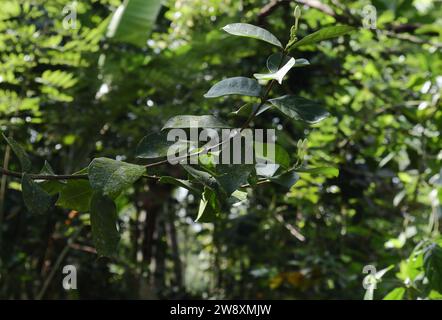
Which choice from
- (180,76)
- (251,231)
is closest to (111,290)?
(251,231)

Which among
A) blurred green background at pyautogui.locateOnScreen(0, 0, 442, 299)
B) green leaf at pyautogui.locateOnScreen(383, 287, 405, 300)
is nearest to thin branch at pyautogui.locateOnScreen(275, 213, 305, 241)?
blurred green background at pyautogui.locateOnScreen(0, 0, 442, 299)

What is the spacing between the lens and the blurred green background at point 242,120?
1.51m

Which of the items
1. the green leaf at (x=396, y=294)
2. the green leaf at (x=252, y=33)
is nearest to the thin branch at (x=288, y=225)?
the green leaf at (x=396, y=294)

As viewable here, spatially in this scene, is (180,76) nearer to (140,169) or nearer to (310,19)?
(310,19)

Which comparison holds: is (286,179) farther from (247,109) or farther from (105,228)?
(105,228)

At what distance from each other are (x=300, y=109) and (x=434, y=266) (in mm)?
482

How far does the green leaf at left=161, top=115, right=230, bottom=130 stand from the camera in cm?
57

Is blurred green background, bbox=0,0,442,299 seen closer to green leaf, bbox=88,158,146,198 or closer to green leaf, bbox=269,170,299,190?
green leaf, bbox=269,170,299,190

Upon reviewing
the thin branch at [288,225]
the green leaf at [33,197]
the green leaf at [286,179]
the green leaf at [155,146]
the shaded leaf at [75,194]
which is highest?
the thin branch at [288,225]

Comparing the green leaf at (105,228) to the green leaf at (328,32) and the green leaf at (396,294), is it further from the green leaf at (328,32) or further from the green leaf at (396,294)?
the green leaf at (396,294)

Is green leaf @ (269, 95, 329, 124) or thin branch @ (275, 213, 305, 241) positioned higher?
thin branch @ (275, 213, 305, 241)

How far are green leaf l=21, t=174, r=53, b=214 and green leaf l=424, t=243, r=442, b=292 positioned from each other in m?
0.63

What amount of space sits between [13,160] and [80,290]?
29.1 inches

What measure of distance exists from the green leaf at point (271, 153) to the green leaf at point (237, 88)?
0.20 feet
